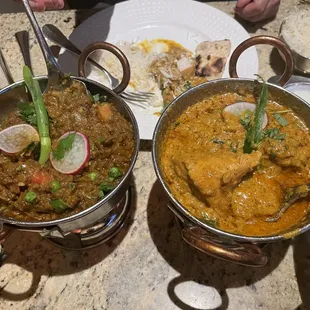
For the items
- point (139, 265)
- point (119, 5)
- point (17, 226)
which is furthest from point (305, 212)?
point (119, 5)

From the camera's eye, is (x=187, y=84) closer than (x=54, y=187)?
No

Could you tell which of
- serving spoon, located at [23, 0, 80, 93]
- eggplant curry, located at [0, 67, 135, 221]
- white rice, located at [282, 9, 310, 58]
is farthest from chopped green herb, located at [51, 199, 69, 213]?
white rice, located at [282, 9, 310, 58]

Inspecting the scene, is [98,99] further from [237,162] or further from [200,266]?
[200,266]

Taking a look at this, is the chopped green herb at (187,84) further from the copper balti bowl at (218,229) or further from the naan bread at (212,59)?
the copper balti bowl at (218,229)

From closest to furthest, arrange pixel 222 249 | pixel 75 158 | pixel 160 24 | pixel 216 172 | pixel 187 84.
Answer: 1. pixel 222 249
2. pixel 216 172
3. pixel 75 158
4. pixel 187 84
5. pixel 160 24

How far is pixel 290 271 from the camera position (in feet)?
A: 4.51

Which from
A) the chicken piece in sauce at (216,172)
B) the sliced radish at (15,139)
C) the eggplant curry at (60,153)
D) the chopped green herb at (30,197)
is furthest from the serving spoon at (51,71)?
the chicken piece in sauce at (216,172)

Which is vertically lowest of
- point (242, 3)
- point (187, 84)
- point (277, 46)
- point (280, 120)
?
point (187, 84)

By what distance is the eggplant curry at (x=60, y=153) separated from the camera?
1189 millimetres

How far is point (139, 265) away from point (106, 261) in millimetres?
128

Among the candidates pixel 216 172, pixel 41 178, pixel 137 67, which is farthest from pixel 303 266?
pixel 137 67

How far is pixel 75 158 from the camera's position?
1.22 metres

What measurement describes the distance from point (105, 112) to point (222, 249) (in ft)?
2.12

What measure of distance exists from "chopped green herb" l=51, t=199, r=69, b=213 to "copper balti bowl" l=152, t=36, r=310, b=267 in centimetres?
31
